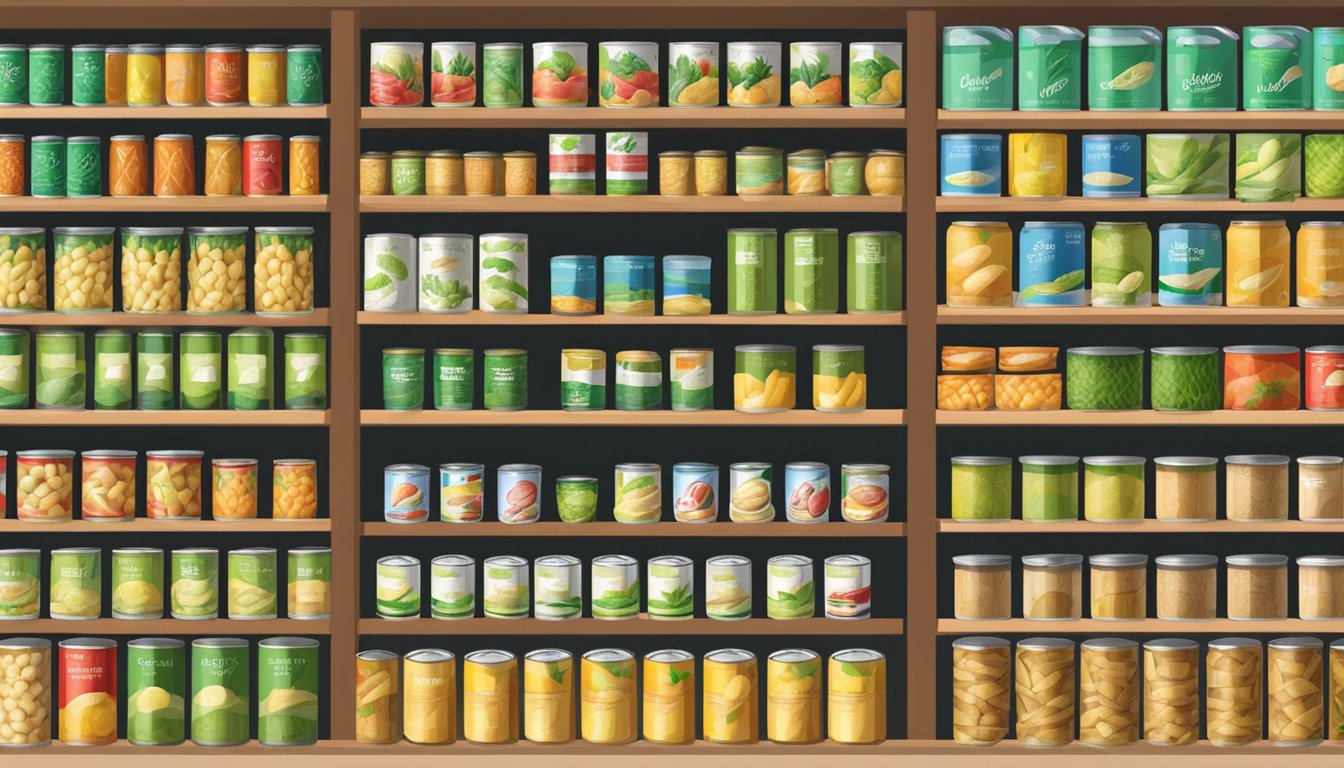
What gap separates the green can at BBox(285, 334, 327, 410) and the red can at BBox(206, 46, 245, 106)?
53 centimetres

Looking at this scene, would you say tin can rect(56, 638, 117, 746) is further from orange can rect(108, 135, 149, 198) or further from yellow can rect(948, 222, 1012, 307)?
yellow can rect(948, 222, 1012, 307)

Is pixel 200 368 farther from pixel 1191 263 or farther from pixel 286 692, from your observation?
pixel 1191 263

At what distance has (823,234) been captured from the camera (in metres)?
3.51

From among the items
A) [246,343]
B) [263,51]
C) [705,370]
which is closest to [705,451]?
[705,370]

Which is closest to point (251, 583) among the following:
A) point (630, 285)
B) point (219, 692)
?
point (219, 692)

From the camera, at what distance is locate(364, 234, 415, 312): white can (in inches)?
138

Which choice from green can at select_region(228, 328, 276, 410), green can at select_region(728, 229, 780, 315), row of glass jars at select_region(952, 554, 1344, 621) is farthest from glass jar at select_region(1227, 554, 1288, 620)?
green can at select_region(228, 328, 276, 410)

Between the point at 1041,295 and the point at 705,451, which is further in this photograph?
the point at 705,451

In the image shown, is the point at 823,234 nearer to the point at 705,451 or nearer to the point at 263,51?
the point at 705,451

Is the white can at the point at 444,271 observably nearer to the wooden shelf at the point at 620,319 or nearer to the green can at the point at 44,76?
the wooden shelf at the point at 620,319

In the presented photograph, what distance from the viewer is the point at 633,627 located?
11.7ft

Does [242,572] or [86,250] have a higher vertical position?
[86,250]

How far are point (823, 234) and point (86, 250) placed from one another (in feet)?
5.19

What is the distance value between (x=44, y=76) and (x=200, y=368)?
2.36 feet
